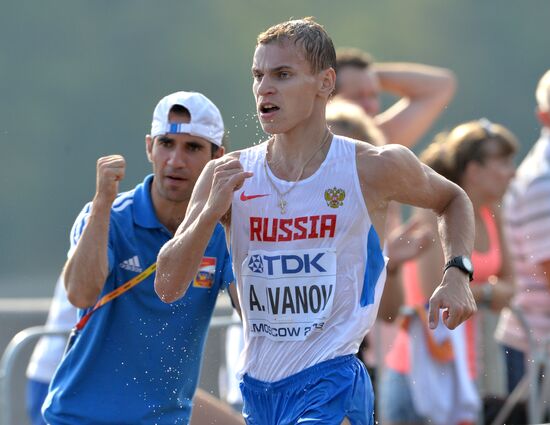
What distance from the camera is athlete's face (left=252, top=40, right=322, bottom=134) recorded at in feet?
19.9

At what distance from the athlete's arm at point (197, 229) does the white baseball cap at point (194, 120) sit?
2.64 feet

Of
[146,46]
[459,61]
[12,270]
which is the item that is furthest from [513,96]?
[12,270]

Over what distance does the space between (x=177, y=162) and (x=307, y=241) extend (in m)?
1.00

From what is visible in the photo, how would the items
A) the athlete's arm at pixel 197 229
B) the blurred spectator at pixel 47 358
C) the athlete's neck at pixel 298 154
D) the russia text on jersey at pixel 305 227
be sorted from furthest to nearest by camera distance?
the blurred spectator at pixel 47 358, the athlete's neck at pixel 298 154, the russia text on jersey at pixel 305 227, the athlete's arm at pixel 197 229

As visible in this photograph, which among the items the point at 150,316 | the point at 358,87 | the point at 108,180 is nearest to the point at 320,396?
the point at 150,316

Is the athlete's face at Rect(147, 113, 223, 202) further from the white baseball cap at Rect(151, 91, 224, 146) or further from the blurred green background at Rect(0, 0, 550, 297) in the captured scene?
the blurred green background at Rect(0, 0, 550, 297)

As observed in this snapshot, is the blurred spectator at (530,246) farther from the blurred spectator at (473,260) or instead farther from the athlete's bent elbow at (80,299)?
the athlete's bent elbow at (80,299)

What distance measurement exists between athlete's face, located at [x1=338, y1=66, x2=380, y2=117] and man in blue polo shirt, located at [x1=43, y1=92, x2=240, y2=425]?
113 inches

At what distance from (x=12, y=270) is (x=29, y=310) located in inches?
719

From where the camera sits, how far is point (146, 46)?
2706 cm

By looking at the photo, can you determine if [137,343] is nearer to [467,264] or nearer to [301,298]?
[301,298]

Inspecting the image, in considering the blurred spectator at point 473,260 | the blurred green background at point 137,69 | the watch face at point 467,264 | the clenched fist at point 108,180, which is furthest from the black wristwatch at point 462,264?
the blurred green background at point 137,69

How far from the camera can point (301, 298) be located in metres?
6.08

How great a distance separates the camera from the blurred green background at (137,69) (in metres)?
25.6
